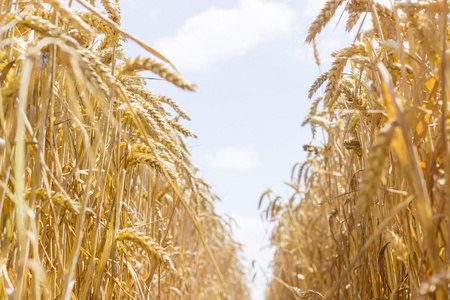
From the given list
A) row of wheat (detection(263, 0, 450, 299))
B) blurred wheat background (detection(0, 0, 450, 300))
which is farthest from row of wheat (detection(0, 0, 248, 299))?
row of wheat (detection(263, 0, 450, 299))

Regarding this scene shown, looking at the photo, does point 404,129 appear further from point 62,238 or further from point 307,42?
point 62,238

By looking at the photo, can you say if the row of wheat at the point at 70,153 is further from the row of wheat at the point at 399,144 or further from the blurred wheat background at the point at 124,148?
the row of wheat at the point at 399,144

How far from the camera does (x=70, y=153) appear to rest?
1442 mm

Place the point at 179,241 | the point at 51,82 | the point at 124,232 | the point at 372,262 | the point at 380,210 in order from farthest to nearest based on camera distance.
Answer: the point at 179,241, the point at 372,262, the point at 380,210, the point at 124,232, the point at 51,82

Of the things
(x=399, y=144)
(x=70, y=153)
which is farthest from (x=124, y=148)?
(x=399, y=144)

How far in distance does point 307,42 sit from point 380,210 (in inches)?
20.8

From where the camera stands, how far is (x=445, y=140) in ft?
2.42

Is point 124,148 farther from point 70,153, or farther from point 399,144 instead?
point 399,144

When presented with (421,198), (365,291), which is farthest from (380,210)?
(421,198)

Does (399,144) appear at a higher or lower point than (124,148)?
lower

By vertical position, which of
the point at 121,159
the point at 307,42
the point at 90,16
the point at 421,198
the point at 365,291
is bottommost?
the point at 365,291

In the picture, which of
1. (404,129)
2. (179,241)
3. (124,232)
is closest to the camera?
(404,129)

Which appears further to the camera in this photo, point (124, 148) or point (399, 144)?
point (124, 148)

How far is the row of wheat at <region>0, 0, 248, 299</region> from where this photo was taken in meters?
0.81
